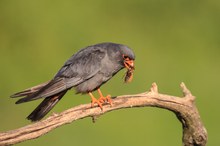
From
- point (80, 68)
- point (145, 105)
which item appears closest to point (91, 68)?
point (80, 68)

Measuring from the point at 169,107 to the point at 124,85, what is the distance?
6.18 meters

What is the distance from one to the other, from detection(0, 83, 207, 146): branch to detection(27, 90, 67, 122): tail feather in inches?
25.2

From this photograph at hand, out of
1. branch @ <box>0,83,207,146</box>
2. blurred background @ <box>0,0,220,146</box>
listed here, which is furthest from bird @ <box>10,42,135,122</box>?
blurred background @ <box>0,0,220,146</box>

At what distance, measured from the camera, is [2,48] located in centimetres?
1897

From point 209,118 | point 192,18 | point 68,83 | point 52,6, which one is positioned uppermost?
point 52,6

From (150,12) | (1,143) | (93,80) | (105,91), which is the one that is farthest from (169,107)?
(150,12)

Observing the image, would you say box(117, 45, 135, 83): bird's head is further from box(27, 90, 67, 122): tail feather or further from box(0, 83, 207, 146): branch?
box(27, 90, 67, 122): tail feather

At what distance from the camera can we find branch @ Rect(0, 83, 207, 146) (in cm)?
924

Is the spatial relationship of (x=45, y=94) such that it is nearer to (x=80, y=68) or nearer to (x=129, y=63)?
(x=80, y=68)

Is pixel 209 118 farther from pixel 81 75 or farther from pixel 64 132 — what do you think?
pixel 81 75

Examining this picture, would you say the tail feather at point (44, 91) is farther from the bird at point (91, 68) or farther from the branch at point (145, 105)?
the branch at point (145, 105)

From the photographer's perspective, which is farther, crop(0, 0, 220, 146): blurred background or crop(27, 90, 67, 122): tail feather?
crop(0, 0, 220, 146): blurred background

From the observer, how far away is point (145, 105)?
980 cm

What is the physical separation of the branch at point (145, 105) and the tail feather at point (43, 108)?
64 cm
